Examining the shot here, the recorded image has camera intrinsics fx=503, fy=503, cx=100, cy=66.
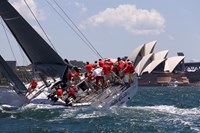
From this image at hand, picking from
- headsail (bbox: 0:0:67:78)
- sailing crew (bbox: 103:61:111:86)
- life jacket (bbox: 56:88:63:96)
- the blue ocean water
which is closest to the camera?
the blue ocean water

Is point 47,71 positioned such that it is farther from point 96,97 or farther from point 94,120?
point 94,120

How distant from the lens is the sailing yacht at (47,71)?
21641mm

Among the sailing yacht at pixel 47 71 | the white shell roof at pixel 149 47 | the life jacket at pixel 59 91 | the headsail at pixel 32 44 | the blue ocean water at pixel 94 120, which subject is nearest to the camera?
the blue ocean water at pixel 94 120

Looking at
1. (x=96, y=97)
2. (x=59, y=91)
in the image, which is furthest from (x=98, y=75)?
(x=59, y=91)

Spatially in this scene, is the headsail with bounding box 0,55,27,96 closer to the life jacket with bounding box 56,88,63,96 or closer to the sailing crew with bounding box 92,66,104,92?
the life jacket with bounding box 56,88,63,96

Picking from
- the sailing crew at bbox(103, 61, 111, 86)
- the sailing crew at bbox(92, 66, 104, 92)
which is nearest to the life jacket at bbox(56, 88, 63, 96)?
the sailing crew at bbox(92, 66, 104, 92)

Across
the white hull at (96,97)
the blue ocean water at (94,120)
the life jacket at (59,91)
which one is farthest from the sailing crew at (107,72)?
the life jacket at (59,91)

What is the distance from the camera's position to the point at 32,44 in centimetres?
2197

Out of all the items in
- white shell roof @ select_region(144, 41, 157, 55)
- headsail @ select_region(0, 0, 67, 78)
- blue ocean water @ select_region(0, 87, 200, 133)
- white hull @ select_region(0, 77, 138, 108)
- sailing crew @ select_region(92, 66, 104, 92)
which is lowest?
blue ocean water @ select_region(0, 87, 200, 133)

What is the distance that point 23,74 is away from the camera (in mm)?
29172

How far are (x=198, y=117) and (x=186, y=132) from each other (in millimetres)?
4373

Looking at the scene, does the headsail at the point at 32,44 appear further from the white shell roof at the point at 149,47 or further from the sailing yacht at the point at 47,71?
the white shell roof at the point at 149,47

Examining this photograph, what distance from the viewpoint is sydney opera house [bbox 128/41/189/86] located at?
3620 inches

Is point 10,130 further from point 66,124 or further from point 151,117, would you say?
point 151,117
